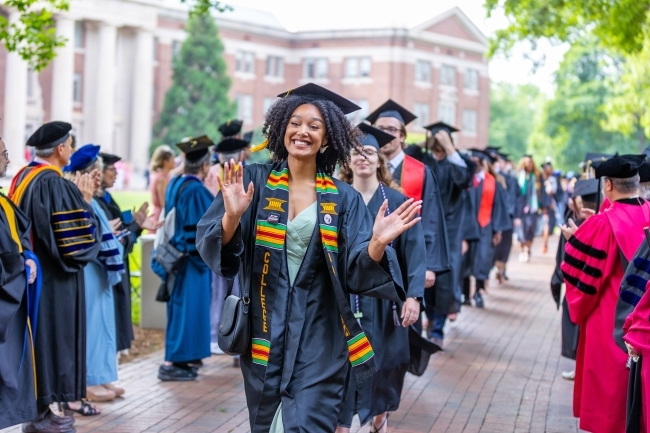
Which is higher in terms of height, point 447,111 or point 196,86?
point 196,86

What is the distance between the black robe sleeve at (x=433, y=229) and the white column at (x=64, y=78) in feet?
175

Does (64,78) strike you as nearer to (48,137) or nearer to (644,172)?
(48,137)

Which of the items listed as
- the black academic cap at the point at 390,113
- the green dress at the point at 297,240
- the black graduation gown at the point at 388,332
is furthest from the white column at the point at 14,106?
the green dress at the point at 297,240

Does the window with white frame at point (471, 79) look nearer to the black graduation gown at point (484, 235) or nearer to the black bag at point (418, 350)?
the black graduation gown at point (484, 235)

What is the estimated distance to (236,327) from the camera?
179 inches

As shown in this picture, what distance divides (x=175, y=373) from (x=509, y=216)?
820cm

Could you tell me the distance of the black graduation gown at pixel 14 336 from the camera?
576 centimetres

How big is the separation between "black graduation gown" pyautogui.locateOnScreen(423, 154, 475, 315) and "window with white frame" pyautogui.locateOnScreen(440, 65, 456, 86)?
222ft

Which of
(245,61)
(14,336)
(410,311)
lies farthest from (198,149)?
(245,61)

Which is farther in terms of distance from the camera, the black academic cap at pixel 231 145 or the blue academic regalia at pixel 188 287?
the black academic cap at pixel 231 145

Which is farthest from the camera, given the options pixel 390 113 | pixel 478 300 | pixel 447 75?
pixel 447 75

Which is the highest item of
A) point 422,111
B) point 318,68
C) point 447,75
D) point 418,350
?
point 447,75

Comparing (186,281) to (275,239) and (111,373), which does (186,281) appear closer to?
(111,373)

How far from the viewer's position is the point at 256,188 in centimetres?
471
